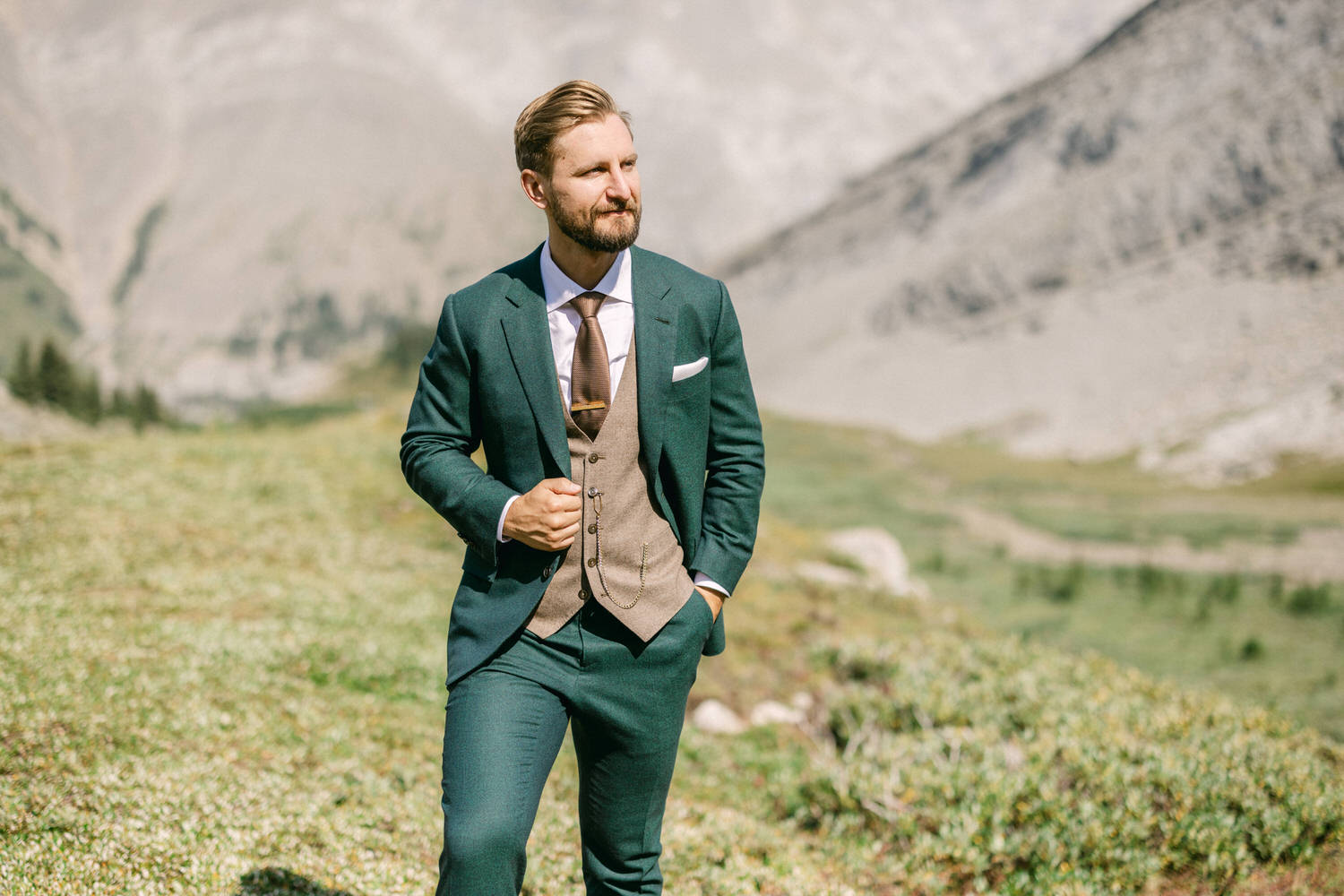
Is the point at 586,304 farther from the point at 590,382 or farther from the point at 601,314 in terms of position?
the point at 590,382

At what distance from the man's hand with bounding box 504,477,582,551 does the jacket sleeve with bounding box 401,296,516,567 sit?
0.10 meters

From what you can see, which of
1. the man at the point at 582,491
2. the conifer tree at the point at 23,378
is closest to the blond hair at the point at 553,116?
the man at the point at 582,491

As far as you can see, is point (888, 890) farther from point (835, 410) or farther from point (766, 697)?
point (835, 410)

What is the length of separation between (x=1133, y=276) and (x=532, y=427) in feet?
310

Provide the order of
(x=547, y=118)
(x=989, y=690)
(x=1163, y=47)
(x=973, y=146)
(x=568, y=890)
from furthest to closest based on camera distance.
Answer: (x=973, y=146) < (x=1163, y=47) < (x=989, y=690) < (x=568, y=890) < (x=547, y=118)

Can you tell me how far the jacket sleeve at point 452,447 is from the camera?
129 inches

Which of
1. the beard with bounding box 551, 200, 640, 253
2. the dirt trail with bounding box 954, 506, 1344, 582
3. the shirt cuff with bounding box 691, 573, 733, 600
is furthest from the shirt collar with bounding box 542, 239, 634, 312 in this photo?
the dirt trail with bounding box 954, 506, 1344, 582

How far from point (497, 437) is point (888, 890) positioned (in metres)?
4.89

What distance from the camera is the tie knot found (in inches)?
135

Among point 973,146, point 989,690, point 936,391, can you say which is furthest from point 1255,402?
point 973,146

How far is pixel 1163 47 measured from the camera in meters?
101

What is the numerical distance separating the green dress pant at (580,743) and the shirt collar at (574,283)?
4.13 ft

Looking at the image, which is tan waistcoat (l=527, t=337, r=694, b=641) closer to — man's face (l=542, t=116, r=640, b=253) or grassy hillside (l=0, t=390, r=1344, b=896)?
man's face (l=542, t=116, r=640, b=253)

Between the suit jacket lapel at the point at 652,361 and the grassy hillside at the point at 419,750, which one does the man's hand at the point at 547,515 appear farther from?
the grassy hillside at the point at 419,750
